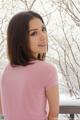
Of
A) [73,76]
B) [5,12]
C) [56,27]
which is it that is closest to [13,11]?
[5,12]

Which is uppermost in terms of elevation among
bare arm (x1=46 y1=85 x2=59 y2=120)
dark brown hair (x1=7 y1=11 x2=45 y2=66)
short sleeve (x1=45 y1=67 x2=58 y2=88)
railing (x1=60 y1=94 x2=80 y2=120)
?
dark brown hair (x1=7 y1=11 x2=45 y2=66)

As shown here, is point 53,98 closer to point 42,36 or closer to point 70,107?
point 42,36

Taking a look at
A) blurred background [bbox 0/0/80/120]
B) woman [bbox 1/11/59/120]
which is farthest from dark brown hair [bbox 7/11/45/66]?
blurred background [bbox 0/0/80/120]

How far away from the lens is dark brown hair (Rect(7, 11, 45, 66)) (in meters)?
1.13

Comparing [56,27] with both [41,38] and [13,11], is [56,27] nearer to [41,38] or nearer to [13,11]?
[13,11]

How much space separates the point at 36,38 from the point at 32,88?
188 millimetres

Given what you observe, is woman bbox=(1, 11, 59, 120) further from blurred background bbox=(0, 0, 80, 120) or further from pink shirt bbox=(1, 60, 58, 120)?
blurred background bbox=(0, 0, 80, 120)

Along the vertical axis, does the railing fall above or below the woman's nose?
below

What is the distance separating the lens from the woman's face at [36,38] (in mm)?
1134

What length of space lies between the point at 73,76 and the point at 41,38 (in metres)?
1.36

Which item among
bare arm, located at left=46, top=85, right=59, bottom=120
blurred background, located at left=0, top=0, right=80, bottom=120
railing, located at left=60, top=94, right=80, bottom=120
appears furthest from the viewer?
blurred background, located at left=0, top=0, right=80, bottom=120

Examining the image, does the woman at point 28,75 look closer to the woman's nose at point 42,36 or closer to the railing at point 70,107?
the woman's nose at point 42,36

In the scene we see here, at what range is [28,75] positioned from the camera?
3.61 ft

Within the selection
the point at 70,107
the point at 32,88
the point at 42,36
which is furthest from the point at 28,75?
the point at 70,107
